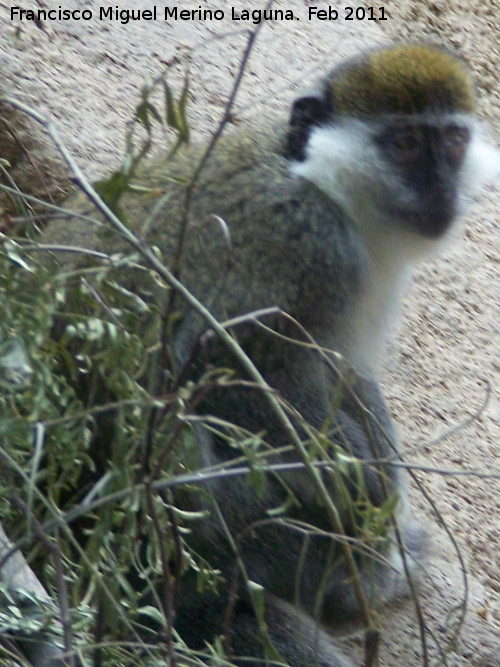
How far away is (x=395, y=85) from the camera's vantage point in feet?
8.99

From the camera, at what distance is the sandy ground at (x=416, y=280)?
10.2 feet

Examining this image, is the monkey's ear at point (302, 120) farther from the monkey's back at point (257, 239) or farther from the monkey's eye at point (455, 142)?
the monkey's eye at point (455, 142)

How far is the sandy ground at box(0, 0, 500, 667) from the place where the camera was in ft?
10.2

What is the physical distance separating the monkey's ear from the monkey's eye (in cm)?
32

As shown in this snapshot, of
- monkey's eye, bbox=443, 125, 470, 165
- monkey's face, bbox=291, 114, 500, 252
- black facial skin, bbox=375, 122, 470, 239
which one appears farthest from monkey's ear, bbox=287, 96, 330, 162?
monkey's eye, bbox=443, 125, 470, 165

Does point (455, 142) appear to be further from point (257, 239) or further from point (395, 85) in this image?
point (257, 239)

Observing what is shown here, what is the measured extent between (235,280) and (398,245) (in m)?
0.48

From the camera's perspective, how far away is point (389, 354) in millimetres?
3598

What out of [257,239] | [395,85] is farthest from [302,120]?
[257,239]

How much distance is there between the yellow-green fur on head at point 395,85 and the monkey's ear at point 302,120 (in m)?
0.04

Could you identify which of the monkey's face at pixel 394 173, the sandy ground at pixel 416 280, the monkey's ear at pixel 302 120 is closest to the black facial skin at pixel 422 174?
the monkey's face at pixel 394 173

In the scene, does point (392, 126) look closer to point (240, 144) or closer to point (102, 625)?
point (240, 144)

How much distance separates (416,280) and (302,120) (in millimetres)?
1393

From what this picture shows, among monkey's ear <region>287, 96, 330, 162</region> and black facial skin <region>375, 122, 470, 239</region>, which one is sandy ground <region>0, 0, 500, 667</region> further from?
black facial skin <region>375, 122, 470, 239</region>
